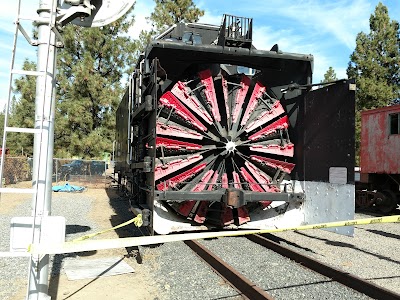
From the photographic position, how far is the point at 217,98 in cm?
736

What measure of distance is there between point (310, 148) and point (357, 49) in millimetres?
23271

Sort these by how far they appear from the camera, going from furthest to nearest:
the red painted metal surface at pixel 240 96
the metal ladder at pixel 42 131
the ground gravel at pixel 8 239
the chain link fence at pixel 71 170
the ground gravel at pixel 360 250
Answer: the chain link fence at pixel 71 170, the red painted metal surface at pixel 240 96, the ground gravel at pixel 360 250, the ground gravel at pixel 8 239, the metal ladder at pixel 42 131

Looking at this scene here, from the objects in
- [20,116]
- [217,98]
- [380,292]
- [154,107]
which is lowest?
[380,292]

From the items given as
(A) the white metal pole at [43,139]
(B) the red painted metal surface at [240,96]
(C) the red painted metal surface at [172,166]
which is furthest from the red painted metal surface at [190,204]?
(A) the white metal pole at [43,139]

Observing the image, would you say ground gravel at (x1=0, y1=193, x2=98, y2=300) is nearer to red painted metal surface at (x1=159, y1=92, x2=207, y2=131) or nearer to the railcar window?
red painted metal surface at (x1=159, y1=92, x2=207, y2=131)

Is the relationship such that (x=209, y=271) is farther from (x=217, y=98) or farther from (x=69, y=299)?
(x=217, y=98)

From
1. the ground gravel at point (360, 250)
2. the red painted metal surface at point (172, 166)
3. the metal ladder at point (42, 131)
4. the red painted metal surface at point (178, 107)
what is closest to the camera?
the metal ladder at point (42, 131)

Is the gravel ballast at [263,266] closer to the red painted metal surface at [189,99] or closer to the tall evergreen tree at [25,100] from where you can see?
the red painted metal surface at [189,99]

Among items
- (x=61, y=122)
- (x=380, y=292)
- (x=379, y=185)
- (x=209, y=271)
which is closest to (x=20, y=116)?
(x=61, y=122)

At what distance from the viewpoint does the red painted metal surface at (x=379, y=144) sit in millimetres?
12355

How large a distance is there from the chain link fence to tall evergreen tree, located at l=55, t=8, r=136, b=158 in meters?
1.22

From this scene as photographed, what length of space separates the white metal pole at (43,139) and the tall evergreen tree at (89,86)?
2080 cm

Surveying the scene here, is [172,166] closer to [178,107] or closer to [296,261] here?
[178,107]

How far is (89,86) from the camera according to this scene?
78.4 ft
